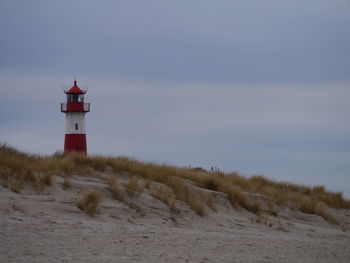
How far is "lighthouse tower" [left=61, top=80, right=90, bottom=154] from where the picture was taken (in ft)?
117

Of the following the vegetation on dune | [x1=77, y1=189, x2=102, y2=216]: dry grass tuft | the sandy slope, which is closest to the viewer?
the sandy slope

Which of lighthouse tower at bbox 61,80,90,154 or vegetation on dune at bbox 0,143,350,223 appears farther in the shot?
lighthouse tower at bbox 61,80,90,154

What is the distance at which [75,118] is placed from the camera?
119ft

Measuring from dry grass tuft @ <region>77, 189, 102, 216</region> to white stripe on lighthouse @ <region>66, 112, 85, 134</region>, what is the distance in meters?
21.6

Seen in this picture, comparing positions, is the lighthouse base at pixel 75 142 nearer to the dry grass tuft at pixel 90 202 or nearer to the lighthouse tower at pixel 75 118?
the lighthouse tower at pixel 75 118

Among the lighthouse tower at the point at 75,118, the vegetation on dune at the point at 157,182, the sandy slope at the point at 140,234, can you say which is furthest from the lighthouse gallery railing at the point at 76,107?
the sandy slope at the point at 140,234

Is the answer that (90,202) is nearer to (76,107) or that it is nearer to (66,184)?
(66,184)

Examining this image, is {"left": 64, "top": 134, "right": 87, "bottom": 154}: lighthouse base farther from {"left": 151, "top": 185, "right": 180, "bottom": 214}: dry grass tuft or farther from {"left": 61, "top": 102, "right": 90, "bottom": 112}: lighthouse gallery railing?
{"left": 151, "top": 185, "right": 180, "bottom": 214}: dry grass tuft

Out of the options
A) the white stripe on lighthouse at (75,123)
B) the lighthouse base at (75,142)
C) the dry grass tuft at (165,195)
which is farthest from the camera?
the white stripe on lighthouse at (75,123)

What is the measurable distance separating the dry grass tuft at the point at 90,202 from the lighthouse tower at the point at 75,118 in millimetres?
21002

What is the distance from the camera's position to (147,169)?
18391 millimetres

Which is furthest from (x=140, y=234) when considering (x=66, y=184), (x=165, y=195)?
(x=165, y=195)

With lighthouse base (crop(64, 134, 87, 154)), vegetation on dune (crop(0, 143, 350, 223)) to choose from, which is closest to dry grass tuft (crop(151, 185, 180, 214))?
vegetation on dune (crop(0, 143, 350, 223))

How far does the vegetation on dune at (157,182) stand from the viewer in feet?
49.1
